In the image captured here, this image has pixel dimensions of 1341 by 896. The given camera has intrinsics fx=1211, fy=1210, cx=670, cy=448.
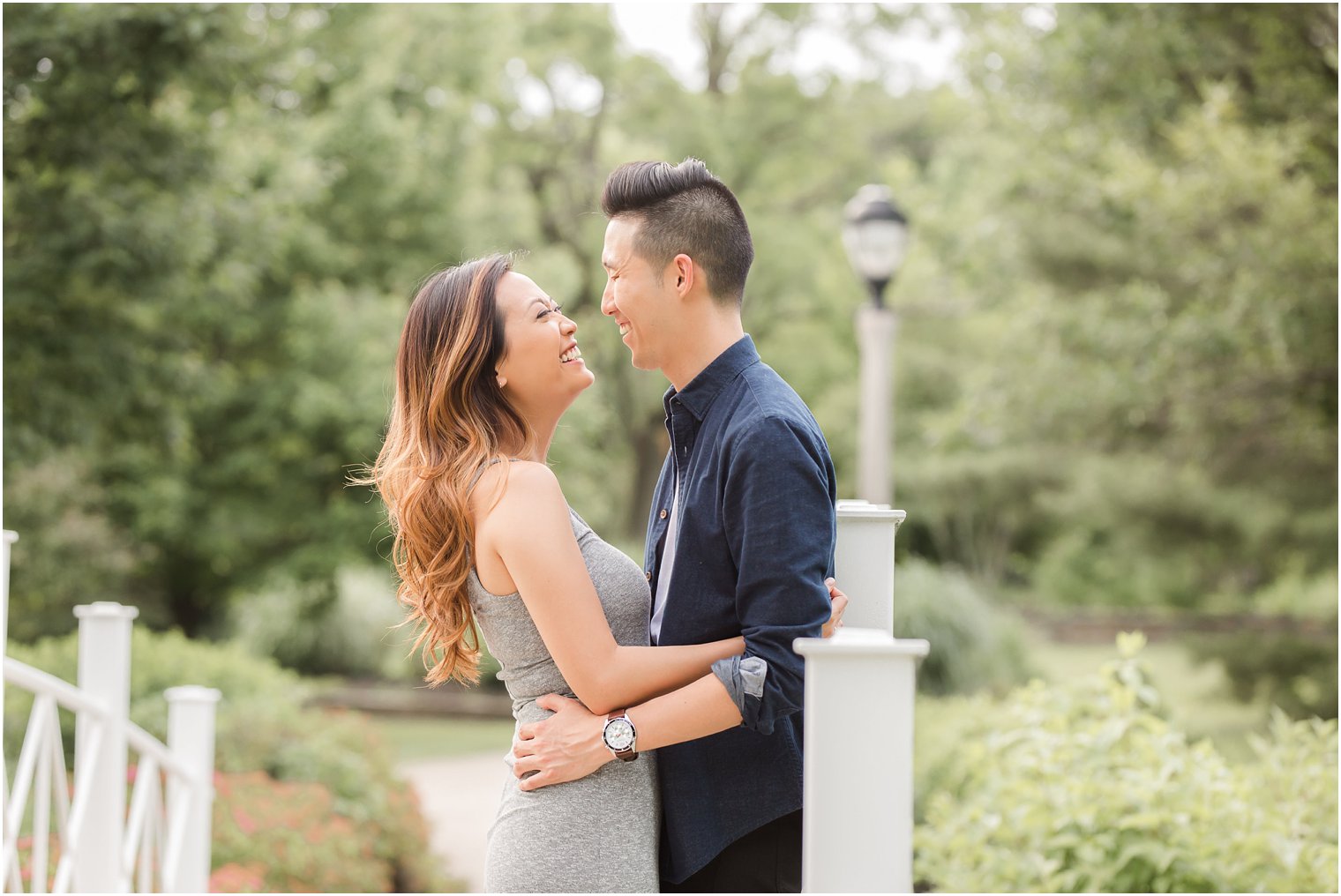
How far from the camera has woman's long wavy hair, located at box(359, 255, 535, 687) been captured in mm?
2445

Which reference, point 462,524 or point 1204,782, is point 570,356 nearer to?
point 462,524

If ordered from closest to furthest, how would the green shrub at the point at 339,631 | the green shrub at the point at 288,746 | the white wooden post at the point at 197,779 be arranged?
1. the white wooden post at the point at 197,779
2. the green shrub at the point at 288,746
3. the green shrub at the point at 339,631

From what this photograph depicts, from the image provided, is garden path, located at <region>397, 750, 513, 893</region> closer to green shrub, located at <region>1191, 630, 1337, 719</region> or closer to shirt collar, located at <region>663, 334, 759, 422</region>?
shirt collar, located at <region>663, 334, 759, 422</region>

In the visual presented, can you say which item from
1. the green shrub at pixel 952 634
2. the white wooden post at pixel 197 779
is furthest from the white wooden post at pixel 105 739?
the green shrub at pixel 952 634

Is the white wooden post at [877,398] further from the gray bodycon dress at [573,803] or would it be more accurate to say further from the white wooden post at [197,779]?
the gray bodycon dress at [573,803]

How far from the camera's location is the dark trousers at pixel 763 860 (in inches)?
94.6

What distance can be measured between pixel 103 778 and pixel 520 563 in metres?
3.22

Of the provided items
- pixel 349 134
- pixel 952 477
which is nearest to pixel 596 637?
pixel 349 134

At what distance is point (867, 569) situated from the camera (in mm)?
2352

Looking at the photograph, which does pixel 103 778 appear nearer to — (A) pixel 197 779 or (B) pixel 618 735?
(A) pixel 197 779

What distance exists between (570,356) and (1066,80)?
849 cm

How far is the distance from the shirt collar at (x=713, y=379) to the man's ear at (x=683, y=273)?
152mm

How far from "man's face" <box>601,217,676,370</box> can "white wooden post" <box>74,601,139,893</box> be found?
307 centimetres

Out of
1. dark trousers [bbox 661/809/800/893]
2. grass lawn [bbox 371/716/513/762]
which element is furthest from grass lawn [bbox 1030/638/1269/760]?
grass lawn [bbox 371/716/513/762]
